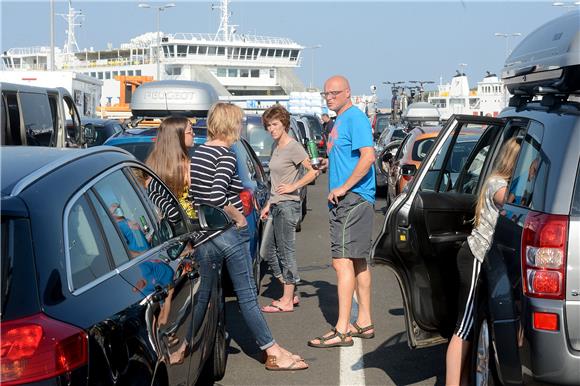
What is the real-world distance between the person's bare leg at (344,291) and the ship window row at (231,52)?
6061cm

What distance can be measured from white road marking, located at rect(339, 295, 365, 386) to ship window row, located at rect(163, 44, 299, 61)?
60799 millimetres

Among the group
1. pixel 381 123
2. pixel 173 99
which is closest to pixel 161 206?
pixel 173 99

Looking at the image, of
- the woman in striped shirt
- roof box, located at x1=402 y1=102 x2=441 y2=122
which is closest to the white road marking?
the woman in striped shirt

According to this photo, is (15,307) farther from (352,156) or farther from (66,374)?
(352,156)

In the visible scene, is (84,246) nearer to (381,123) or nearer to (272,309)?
(272,309)

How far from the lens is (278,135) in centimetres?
825

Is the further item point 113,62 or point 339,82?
point 113,62

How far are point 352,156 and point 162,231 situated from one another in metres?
2.45

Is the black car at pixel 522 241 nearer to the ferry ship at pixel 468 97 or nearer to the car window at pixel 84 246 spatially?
the car window at pixel 84 246

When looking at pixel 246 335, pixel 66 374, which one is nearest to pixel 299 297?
pixel 246 335

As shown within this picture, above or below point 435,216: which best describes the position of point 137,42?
above

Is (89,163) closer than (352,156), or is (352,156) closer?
(89,163)

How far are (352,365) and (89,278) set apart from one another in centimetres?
340

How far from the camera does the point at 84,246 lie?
3.52 metres
